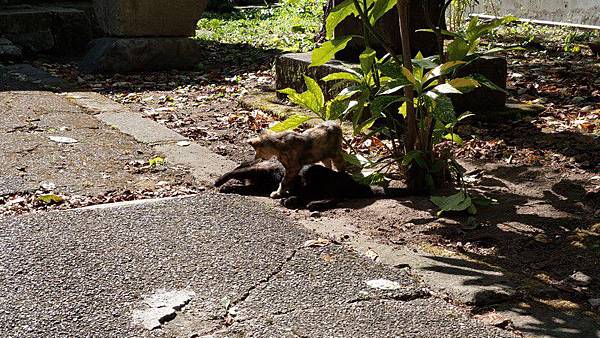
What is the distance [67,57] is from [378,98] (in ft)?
22.1

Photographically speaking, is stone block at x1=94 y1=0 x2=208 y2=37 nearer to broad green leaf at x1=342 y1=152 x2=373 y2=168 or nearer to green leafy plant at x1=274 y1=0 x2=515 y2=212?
green leafy plant at x1=274 y1=0 x2=515 y2=212

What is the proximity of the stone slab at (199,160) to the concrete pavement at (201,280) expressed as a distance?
2.51 ft

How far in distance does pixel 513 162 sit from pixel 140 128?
2625 mm

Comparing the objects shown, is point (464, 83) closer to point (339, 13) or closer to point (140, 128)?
point (339, 13)

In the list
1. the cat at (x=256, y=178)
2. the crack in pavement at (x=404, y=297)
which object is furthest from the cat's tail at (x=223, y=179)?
the crack in pavement at (x=404, y=297)

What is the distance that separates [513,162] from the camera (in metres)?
4.48

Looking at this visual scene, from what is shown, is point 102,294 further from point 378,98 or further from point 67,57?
point 67,57

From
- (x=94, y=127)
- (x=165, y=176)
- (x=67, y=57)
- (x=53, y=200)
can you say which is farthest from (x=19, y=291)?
(x=67, y=57)

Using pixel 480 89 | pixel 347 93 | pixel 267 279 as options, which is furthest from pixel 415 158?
pixel 480 89

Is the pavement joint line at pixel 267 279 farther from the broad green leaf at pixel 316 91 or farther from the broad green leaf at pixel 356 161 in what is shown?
the broad green leaf at pixel 316 91

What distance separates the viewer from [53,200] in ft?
13.1

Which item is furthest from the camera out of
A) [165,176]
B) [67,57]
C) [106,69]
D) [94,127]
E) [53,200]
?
[67,57]

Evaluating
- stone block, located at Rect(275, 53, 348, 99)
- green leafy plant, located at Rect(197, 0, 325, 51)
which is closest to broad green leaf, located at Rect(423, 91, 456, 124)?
stone block, located at Rect(275, 53, 348, 99)

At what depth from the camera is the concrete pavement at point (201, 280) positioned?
2.63 m
